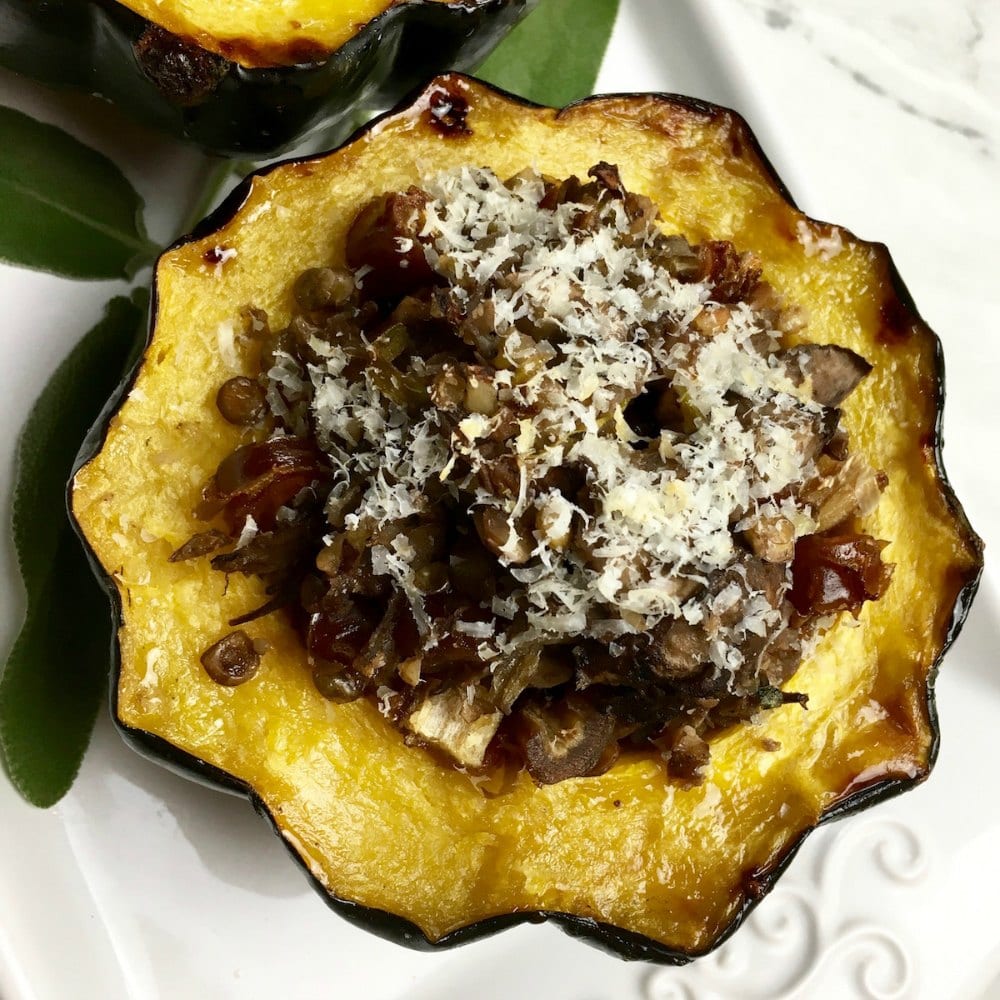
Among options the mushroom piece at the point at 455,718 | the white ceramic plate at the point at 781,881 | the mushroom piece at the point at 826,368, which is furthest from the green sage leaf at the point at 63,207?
the mushroom piece at the point at 826,368

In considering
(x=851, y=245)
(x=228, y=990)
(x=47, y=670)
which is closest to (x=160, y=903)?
(x=228, y=990)

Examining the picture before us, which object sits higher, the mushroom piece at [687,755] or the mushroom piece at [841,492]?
the mushroom piece at [841,492]

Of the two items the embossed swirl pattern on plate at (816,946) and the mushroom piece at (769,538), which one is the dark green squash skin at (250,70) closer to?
the mushroom piece at (769,538)

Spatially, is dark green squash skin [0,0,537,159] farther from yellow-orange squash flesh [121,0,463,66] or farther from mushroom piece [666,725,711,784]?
mushroom piece [666,725,711,784]

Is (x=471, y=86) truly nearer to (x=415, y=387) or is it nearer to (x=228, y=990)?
(x=415, y=387)

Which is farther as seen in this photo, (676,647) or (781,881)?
(781,881)

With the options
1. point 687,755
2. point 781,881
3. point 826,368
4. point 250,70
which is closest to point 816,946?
point 781,881

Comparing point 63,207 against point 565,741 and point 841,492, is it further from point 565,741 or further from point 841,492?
point 841,492
